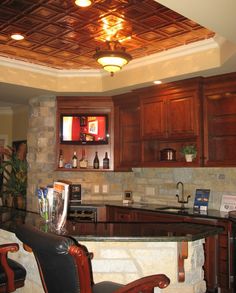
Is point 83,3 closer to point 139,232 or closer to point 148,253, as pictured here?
point 139,232

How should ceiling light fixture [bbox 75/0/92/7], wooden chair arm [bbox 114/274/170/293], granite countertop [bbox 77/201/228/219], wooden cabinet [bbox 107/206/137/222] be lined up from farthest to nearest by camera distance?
wooden cabinet [bbox 107/206/137/222], granite countertop [bbox 77/201/228/219], ceiling light fixture [bbox 75/0/92/7], wooden chair arm [bbox 114/274/170/293]

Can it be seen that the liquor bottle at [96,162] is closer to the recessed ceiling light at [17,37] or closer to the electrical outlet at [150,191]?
the electrical outlet at [150,191]

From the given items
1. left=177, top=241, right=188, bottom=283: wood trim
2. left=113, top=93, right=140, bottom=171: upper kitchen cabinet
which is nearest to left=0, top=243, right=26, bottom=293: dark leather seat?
left=177, top=241, right=188, bottom=283: wood trim

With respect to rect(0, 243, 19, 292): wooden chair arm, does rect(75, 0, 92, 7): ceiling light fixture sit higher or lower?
higher

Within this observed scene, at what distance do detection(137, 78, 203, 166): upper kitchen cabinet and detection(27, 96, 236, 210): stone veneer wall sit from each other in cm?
34

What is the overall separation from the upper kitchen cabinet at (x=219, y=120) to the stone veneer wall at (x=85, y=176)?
690 millimetres

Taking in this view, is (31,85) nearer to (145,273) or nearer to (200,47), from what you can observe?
(200,47)

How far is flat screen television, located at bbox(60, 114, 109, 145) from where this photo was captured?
5.89 m

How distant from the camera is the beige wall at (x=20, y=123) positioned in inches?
309

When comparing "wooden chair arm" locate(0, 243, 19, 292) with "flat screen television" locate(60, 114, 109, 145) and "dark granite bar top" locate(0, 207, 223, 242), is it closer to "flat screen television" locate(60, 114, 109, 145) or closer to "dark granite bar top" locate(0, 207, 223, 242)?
"dark granite bar top" locate(0, 207, 223, 242)

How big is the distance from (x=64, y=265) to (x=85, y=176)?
4.26m

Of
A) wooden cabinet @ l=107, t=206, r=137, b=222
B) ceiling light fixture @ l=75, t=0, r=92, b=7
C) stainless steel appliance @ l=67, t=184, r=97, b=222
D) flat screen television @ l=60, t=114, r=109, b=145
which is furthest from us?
flat screen television @ l=60, t=114, r=109, b=145

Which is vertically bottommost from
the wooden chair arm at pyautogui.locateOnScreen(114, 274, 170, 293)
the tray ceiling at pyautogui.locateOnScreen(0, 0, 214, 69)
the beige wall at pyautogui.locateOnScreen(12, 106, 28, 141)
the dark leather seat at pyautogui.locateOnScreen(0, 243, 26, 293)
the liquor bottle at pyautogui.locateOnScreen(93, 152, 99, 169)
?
the dark leather seat at pyautogui.locateOnScreen(0, 243, 26, 293)

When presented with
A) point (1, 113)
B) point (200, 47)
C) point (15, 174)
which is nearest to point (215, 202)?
point (200, 47)
